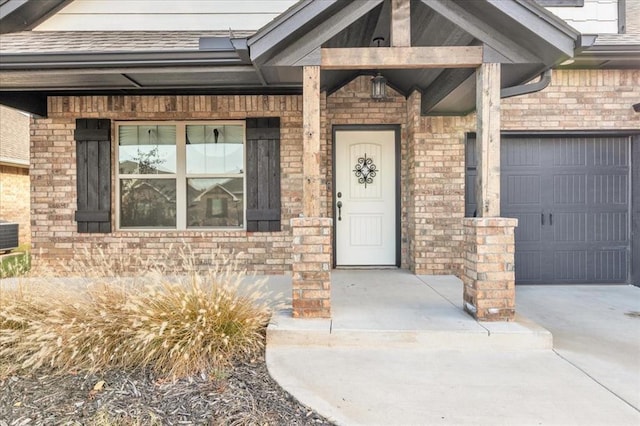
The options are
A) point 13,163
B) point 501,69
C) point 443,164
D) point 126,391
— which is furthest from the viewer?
point 13,163

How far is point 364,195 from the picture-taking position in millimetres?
5891

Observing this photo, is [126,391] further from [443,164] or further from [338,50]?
[443,164]

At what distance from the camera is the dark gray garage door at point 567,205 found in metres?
5.45

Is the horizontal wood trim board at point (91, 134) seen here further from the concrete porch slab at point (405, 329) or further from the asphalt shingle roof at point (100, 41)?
the concrete porch slab at point (405, 329)

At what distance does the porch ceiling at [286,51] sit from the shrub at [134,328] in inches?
88.0

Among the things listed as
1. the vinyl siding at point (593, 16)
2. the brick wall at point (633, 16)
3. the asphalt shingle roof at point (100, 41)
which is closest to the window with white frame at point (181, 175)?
the asphalt shingle roof at point (100, 41)

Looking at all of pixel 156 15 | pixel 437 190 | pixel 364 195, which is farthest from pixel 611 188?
pixel 156 15

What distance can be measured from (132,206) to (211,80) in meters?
2.37

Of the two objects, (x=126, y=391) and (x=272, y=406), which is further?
(x=126, y=391)

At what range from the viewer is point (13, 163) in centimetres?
989

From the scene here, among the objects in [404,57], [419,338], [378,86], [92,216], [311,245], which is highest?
[378,86]

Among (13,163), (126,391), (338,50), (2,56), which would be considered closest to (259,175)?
(338,50)

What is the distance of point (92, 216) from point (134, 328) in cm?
328

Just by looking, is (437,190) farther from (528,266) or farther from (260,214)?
(260,214)
